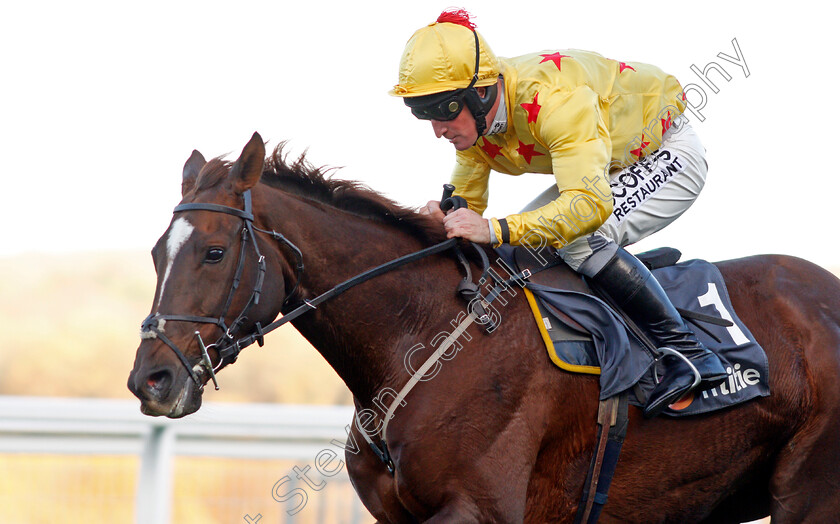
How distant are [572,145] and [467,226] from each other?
0.46m

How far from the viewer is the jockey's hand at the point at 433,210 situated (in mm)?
3389

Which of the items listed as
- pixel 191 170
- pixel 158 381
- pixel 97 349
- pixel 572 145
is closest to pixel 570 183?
pixel 572 145

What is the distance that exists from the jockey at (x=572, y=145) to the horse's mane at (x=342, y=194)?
0.12 metres

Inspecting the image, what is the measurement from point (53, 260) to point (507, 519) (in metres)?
27.4

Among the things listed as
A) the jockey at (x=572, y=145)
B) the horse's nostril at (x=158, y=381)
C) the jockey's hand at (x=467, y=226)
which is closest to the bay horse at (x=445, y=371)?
the horse's nostril at (x=158, y=381)

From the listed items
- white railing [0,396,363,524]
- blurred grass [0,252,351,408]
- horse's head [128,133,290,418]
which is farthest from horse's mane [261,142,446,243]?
blurred grass [0,252,351,408]

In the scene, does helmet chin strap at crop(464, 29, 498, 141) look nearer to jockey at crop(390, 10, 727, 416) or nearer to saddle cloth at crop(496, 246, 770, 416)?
jockey at crop(390, 10, 727, 416)

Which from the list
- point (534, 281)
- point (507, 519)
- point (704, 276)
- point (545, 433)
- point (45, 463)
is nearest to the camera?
point (507, 519)

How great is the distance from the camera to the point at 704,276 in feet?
11.6

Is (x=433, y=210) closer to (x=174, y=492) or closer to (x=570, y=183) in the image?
(x=570, y=183)

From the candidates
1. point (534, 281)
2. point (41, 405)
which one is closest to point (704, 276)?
point (534, 281)

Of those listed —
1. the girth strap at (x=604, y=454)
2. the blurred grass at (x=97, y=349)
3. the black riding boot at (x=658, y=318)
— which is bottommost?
the blurred grass at (x=97, y=349)

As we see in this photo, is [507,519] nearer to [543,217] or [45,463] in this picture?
[543,217]

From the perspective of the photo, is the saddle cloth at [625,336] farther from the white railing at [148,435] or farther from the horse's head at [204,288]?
the white railing at [148,435]
